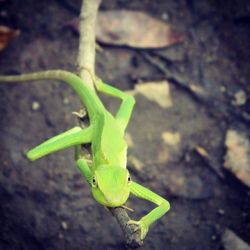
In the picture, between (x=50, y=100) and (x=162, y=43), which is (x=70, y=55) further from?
(x=162, y=43)

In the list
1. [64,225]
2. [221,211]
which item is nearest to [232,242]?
[221,211]

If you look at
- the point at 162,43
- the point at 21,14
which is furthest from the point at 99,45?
the point at 21,14

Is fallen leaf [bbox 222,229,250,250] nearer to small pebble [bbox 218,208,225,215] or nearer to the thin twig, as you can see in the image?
small pebble [bbox 218,208,225,215]

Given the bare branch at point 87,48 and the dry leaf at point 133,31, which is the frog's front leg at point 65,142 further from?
the dry leaf at point 133,31

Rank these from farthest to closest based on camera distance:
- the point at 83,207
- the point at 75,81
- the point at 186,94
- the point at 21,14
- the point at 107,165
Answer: the point at 21,14 < the point at 186,94 < the point at 83,207 < the point at 75,81 < the point at 107,165

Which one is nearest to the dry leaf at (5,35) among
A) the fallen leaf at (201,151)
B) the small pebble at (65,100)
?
the small pebble at (65,100)

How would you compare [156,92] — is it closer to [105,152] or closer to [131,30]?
[131,30]

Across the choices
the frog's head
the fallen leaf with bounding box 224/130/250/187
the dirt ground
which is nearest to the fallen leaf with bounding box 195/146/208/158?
the dirt ground
